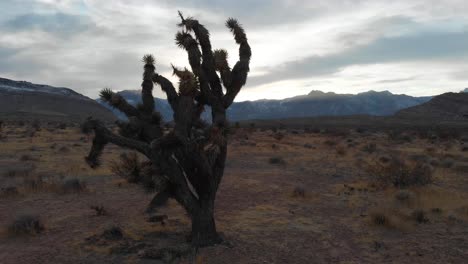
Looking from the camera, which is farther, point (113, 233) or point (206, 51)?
point (113, 233)

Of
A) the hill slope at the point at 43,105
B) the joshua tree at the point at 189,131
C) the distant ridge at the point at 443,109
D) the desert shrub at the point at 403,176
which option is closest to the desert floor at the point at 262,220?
the desert shrub at the point at 403,176

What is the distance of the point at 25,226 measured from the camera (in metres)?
10.0

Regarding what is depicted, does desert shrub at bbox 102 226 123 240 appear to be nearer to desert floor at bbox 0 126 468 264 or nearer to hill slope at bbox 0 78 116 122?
desert floor at bbox 0 126 468 264

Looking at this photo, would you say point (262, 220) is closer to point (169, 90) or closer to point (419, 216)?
point (419, 216)

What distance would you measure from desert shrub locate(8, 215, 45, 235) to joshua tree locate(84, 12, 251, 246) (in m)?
2.44

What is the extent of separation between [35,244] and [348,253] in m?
6.93

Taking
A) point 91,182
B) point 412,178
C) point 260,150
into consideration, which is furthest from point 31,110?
point 412,178

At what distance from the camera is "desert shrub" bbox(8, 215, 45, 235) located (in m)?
9.94

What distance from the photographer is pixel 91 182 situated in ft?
56.0

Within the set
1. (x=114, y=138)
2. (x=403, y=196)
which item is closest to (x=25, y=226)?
(x=114, y=138)

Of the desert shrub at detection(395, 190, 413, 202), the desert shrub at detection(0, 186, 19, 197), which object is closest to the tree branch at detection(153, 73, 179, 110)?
the desert shrub at detection(0, 186, 19, 197)

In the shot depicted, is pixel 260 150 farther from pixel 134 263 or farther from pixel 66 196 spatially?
pixel 134 263

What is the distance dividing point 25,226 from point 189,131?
15.9 feet

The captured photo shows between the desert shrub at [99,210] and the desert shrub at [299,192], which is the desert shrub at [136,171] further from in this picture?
the desert shrub at [299,192]
